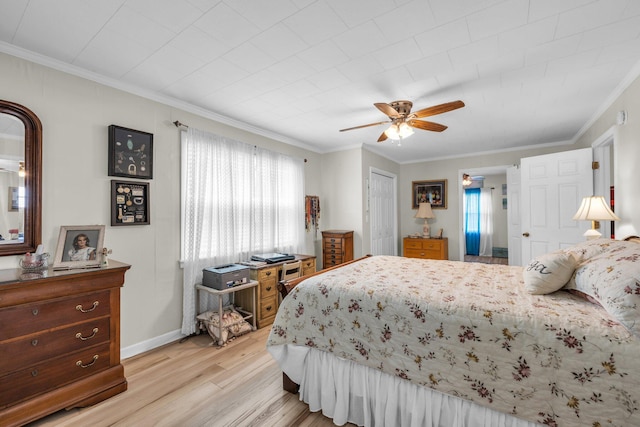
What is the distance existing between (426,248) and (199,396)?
4.63 metres

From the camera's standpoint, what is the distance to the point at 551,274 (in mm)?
1585

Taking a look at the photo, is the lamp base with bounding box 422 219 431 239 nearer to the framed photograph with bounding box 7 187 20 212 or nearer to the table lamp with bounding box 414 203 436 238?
the table lamp with bounding box 414 203 436 238

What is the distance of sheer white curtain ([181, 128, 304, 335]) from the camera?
3.01m

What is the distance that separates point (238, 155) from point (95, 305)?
2.13 meters

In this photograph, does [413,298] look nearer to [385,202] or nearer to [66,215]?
[66,215]

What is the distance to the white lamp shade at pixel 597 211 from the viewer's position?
2.68 metres

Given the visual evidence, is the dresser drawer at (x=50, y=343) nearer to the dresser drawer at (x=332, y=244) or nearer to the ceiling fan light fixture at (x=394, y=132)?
the ceiling fan light fixture at (x=394, y=132)

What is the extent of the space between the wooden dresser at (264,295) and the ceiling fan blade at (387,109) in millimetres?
2114

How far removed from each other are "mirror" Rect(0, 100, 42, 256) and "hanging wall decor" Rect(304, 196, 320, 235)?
310 cm

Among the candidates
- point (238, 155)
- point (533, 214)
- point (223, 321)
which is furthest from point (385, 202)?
point (223, 321)

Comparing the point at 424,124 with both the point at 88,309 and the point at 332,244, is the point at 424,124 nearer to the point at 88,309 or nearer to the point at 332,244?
the point at 332,244

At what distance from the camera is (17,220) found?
79.7 inches

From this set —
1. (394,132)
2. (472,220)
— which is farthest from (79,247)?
(472,220)

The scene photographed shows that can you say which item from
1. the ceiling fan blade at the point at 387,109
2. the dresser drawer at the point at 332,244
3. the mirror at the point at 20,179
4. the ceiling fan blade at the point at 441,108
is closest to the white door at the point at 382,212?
the dresser drawer at the point at 332,244
